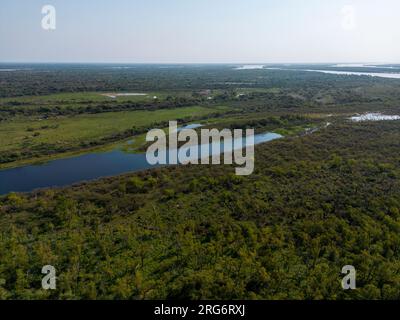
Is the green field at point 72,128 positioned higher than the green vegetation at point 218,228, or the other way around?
the green field at point 72,128

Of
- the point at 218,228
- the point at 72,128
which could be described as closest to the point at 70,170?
the point at 72,128

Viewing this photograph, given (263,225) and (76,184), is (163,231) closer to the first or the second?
(263,225)

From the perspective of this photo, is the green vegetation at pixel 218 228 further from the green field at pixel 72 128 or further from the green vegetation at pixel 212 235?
the green field at pixel 72 128

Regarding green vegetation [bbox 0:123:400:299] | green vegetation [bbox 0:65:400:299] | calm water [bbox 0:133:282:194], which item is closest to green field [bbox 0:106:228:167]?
green vegetation [bbox 0:65:400:299]

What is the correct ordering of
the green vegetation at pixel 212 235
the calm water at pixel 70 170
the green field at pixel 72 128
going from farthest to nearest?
the green field at pixel 72 128 < the calm water at pixel 70 170 < the green vegetation at pixel 212 235

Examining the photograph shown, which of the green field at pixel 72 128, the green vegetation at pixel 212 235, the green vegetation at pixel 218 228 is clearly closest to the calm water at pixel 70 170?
the green vegetation at pixel 218 228

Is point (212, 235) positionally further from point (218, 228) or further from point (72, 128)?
point (72, 128)

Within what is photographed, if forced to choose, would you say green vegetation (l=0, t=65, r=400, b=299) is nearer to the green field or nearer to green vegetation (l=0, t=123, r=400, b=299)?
green vegetation (l=0, t=123, r=400, b=299)
